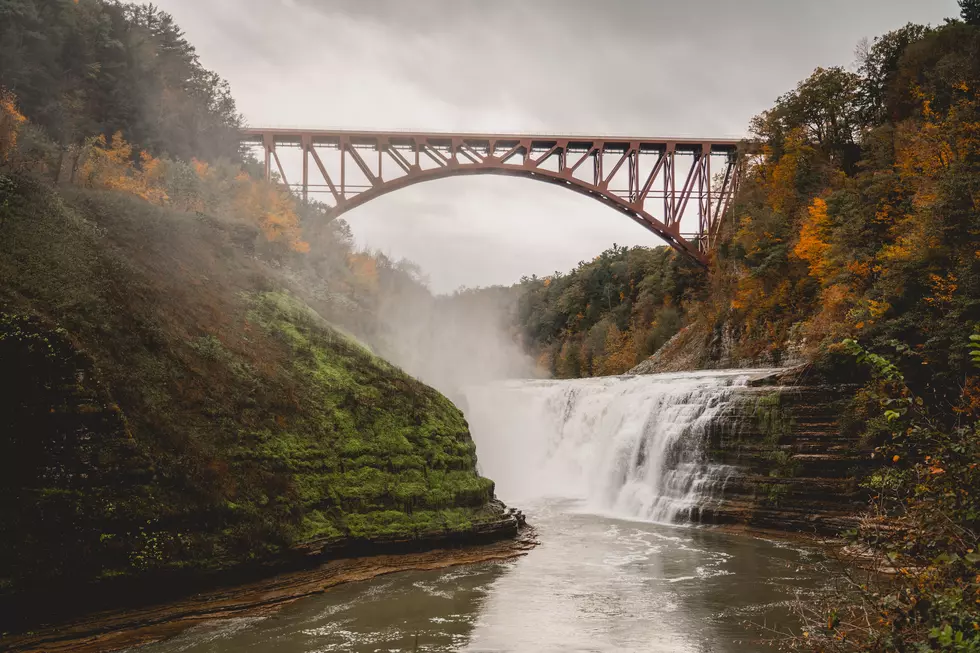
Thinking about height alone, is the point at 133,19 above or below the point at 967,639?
above

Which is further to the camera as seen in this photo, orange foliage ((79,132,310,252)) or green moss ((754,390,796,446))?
orange foliage ((79,132,310,252))

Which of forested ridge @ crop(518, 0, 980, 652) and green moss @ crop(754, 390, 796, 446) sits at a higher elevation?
forested ridge @ crop(518, 0, 980, 652)

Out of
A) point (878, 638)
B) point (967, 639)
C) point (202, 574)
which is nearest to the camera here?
point (967, 639)

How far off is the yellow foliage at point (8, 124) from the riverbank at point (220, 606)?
996cm

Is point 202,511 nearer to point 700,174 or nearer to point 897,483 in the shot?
point 897,483

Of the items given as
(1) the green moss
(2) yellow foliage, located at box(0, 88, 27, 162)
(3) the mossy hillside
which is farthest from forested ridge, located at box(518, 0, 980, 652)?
(2) yellow foliage, located at box(0, 88, 27, 162)

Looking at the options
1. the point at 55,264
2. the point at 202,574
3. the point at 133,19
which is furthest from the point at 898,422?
the point at 133,19

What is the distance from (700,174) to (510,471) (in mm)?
20374

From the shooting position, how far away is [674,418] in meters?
18.8

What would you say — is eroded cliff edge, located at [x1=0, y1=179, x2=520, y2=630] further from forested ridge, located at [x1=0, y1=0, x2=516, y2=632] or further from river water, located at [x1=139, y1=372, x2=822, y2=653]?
river water, located at [x1=139, y1=372, x2=822, y2=653]

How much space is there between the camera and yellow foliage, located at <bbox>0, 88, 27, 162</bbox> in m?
14.3

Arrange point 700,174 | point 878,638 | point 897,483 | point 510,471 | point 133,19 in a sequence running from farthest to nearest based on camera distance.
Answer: point 700,174 < point 133,19 < point 510,471 < point 897,483 < point 878,638

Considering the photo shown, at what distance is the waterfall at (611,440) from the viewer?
693 inches

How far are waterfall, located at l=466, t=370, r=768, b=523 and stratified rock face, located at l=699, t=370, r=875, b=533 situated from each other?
1.54ft
